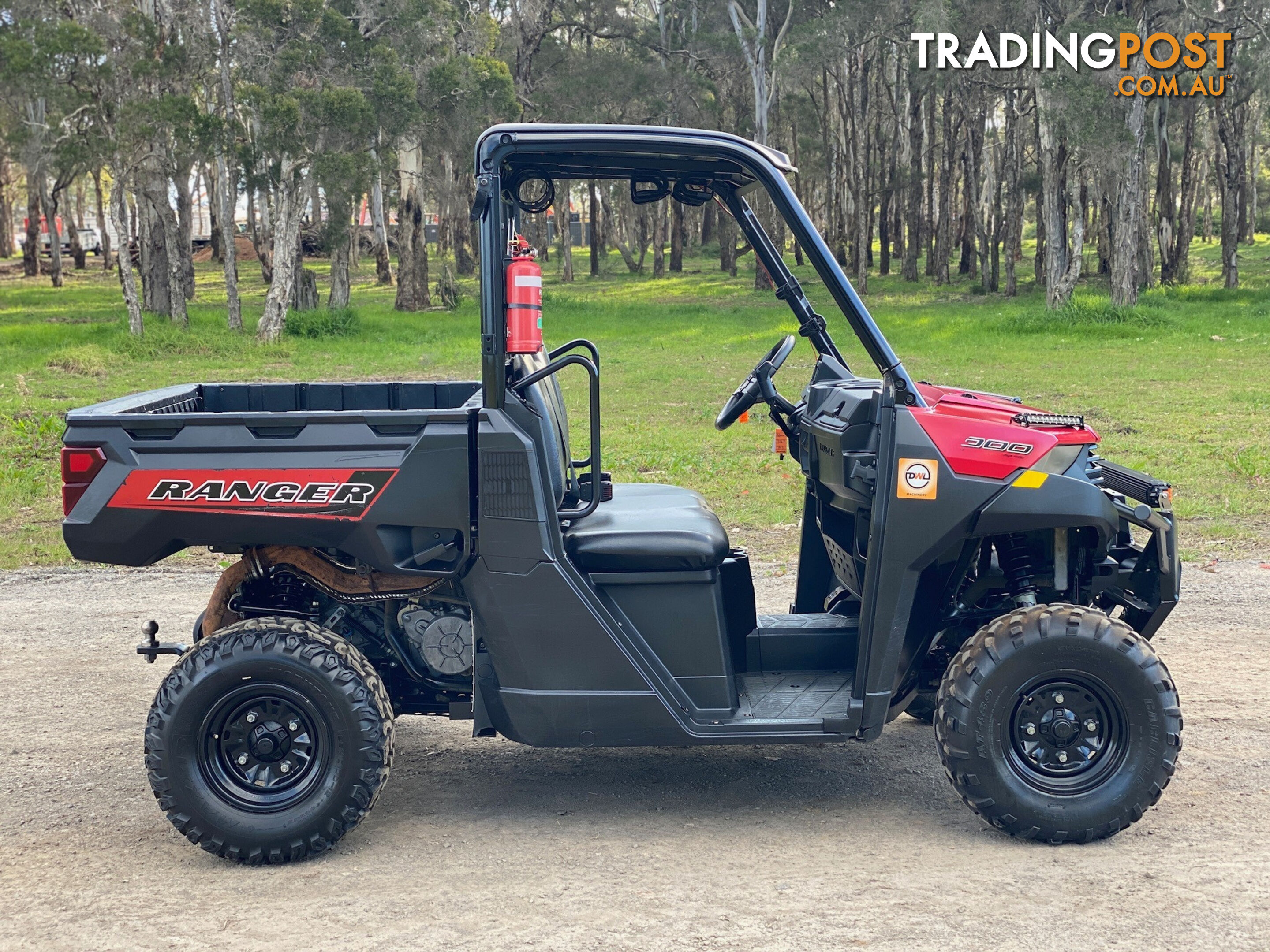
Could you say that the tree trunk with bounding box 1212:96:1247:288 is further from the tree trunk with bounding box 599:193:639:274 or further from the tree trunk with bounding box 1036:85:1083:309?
the tree trunk with bounding box 599:193:639:274

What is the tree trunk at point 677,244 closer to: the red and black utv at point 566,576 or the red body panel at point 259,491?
the red and black utv at point 566,576

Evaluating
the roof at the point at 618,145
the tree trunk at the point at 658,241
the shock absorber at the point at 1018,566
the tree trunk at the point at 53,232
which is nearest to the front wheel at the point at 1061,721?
the shock absorber at the point at 1018,566

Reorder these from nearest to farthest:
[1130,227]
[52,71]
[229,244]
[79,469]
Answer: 1. [79,469]
2. [52,71]
3. [229,244]
4. [1130,227]

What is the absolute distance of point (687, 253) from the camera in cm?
5612

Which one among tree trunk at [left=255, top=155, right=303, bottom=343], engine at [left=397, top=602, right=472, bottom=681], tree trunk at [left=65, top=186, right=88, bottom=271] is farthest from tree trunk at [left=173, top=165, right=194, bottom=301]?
engine at [left=397, top=602, right=472, bottom=681]

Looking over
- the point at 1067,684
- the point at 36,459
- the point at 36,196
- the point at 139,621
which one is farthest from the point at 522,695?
the point at 36,196

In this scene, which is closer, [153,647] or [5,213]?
[153,647]

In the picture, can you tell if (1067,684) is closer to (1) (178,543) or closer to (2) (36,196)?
(1) (178,543)

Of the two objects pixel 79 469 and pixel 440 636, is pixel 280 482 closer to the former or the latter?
pixel 79 469

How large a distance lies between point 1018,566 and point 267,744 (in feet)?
9.15

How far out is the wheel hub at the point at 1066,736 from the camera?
4523 millimetres

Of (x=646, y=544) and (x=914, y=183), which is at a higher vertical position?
(x=914, y=183)

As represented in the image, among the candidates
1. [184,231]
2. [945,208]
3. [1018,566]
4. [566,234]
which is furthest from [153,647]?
[566,234]

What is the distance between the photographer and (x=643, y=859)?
4.43m
